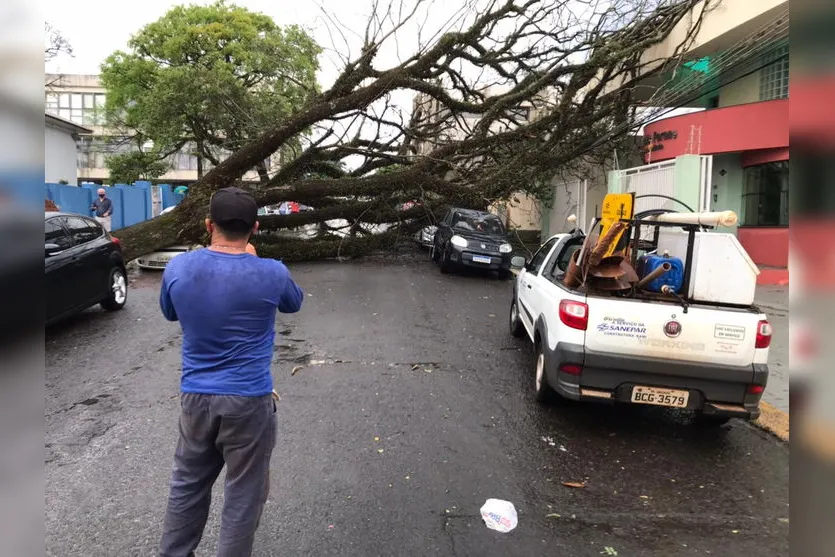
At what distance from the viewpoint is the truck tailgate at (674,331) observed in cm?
440

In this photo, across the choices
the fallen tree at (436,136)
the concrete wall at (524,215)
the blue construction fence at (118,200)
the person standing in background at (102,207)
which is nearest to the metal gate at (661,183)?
the fallen tree at (436,136)

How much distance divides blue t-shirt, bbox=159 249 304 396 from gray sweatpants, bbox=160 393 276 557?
0.08 meters

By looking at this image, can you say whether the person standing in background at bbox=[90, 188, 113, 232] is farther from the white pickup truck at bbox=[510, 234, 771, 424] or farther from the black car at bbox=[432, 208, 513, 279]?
the white pickup truck at bbox=[510, 234, 771, 424]

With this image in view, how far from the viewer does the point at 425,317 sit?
30.8ft

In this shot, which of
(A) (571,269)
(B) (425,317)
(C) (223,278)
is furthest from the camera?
(B) (425,317)

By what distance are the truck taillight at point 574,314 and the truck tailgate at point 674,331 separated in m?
0.06

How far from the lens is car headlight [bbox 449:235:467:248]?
1377cm

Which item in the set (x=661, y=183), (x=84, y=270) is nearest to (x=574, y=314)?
(x=84, y=270)

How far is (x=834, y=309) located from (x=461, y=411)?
4732 millimetres

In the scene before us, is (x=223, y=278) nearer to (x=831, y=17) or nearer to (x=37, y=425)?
(x=37, y=425)

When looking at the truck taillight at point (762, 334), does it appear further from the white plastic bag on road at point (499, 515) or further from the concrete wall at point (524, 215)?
the concrete wall at point (524, 215)

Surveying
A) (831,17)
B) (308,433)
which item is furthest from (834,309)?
(308,433)

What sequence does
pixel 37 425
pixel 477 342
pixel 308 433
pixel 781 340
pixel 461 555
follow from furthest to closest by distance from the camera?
pixel 477 342, pixel 781 340, pixel 308 433, pixel 461 555, pixel 37 425

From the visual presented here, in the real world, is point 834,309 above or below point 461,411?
above
